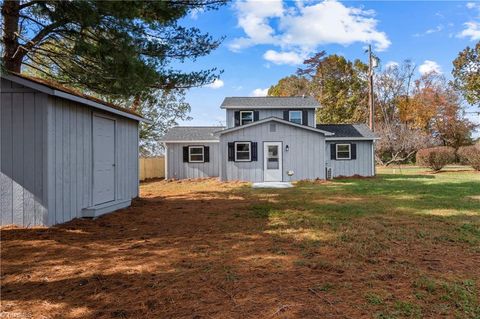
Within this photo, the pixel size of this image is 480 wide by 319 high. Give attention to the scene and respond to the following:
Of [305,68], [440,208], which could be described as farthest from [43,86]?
[305,68]

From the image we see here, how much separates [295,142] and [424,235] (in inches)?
405

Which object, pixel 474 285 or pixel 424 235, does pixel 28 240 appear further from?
pixel 424 235

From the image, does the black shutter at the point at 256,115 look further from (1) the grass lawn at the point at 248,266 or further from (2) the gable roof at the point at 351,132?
(1) the grass lawn at the point at 248,266

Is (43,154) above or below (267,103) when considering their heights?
below

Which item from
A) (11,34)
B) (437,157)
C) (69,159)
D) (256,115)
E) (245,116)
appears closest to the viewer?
(69,159)

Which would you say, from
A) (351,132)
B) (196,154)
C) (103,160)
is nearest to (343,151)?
(351,132)

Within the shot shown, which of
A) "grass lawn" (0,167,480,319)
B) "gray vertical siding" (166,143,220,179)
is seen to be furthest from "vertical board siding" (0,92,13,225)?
"gray vertical siding" (166,143,220,179)

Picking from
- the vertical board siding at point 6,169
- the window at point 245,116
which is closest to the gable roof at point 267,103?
the window at point 245,116

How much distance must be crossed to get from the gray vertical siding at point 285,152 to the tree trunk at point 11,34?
9517mm

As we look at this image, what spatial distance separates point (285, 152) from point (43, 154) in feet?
37.3

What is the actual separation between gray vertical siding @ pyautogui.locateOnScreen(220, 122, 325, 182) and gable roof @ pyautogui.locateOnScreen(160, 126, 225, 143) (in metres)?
2.90

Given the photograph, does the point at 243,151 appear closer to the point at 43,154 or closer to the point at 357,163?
the point at 357,163

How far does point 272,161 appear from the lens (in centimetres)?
1530

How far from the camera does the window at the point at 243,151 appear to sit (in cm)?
1510
